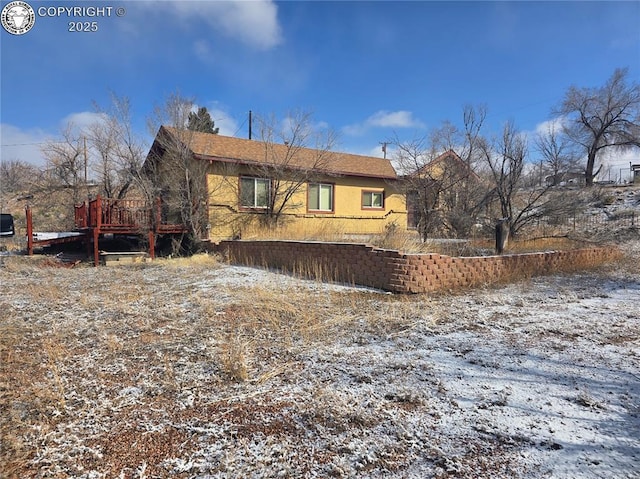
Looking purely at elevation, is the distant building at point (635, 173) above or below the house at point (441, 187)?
above

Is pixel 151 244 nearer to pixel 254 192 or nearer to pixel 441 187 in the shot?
pixel 254 192

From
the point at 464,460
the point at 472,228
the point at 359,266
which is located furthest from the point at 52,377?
the point at 472,228

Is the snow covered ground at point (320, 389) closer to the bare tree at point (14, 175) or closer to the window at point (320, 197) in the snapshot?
the window at point (320, 197)

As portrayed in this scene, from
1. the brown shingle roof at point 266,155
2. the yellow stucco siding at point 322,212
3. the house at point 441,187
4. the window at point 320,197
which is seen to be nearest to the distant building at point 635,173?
the house at point 441,187

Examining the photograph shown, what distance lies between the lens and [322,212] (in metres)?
14.9

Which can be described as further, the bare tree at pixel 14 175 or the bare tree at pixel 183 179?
the bare tree at pixel 14 175

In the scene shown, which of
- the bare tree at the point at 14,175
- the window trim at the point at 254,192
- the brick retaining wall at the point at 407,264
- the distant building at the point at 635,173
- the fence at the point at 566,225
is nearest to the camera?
the brick retaining wall at the point at 407,264

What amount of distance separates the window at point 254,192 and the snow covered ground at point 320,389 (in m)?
8.08

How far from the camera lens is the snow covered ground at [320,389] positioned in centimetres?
198

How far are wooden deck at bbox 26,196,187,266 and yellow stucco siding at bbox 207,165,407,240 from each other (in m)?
1.55

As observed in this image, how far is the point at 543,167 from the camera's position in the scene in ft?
37.4

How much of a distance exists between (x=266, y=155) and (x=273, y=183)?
1.31 meters

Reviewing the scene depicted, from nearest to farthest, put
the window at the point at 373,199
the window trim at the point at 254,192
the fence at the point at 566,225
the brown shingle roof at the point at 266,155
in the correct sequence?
the fence at the point at 566,225, the brown shingle roof at the point at 266,155, the window trim at the point at 254,192, the window at the point at 373,199

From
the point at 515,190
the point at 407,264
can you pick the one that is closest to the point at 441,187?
the point at 515,190
